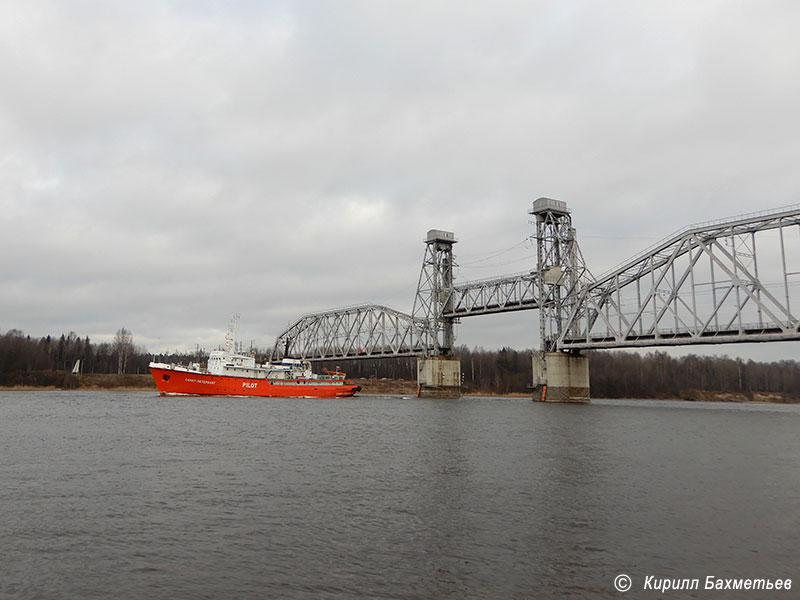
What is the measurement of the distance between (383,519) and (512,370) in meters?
167

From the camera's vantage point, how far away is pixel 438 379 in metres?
111

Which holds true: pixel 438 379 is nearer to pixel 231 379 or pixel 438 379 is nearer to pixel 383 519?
pixel 231 379

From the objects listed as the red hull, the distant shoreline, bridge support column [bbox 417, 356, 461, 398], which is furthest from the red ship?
the distant shoreline

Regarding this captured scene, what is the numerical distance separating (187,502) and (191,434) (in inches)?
791

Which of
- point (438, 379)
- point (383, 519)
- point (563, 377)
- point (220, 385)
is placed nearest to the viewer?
point (383, 519)

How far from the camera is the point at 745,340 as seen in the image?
63.6m

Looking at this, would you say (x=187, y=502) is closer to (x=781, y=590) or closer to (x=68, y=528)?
(x=68, y=528)

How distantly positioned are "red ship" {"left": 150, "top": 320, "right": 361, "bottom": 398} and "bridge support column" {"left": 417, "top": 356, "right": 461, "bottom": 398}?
20.3m

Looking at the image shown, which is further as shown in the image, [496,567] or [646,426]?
[646,426]

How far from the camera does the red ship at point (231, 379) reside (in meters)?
92.1

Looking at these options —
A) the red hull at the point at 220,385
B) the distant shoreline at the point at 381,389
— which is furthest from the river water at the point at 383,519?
the distant shoreline at the point at 381,389

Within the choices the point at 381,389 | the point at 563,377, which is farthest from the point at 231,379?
the point at 381,389

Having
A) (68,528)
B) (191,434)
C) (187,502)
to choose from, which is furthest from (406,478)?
(191,434)

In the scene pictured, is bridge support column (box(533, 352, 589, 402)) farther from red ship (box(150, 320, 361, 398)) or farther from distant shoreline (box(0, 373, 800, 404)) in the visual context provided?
distant shoreline (box(0, 373, 800, 404))
